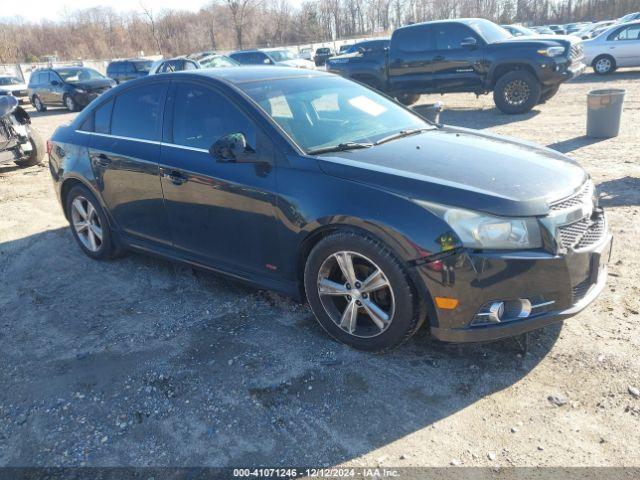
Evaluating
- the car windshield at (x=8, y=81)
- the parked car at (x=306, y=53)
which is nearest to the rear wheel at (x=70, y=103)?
the car windshield at (x=8, y=81)

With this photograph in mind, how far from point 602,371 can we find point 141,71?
996 inches

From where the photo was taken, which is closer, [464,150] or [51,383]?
[51,383]

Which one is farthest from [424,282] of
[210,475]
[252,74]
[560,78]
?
[560,78]

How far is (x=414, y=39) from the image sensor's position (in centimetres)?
1279

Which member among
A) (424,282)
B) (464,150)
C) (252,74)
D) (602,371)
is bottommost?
(602,371)

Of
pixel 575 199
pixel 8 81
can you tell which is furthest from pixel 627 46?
pixel 8 81

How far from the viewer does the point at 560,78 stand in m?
11.2

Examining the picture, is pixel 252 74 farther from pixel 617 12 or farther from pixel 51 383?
pixel 617 12

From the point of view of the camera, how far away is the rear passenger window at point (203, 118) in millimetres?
3756

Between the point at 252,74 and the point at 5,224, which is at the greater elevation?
the point at 252,74

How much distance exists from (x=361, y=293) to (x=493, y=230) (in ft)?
2.82

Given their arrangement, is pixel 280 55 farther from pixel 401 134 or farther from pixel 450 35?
pixel 401 134

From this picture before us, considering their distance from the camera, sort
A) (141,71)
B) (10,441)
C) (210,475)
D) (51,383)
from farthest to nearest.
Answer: (141,71) → (51,383) → (10,441) → (210,475)

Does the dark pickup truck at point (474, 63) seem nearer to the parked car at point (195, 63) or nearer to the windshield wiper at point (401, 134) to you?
the parked car at point (195, 63)
